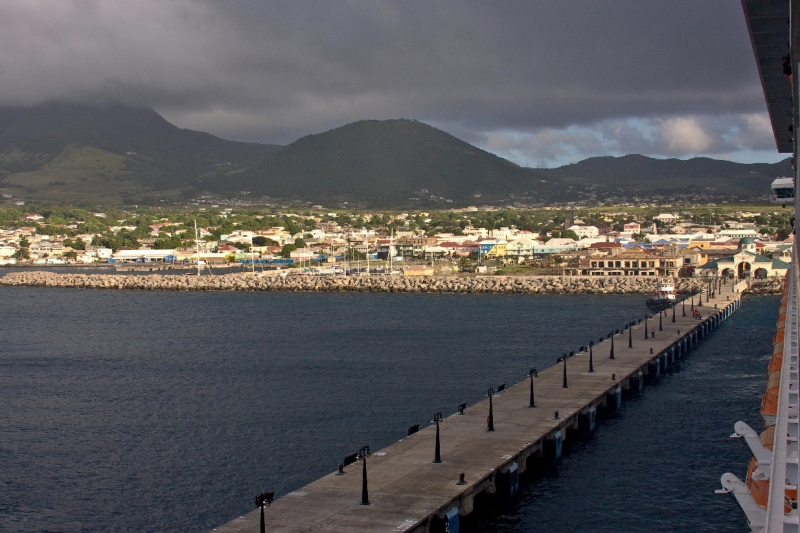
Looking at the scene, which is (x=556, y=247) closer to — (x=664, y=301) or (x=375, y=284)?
(x=375, y=284)

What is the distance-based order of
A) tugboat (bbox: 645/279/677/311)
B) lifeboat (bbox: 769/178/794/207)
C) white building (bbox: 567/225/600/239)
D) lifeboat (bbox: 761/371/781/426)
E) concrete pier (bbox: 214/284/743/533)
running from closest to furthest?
lifeboat (bbox: 761/371/781/426) → concrete pier (bbox: 214/284/743/533) → lifeboat (bbox: 769/178/794/207) → tugboat (bbox: 645/279/677/311) → white building (bbox: 567/225/600/239)

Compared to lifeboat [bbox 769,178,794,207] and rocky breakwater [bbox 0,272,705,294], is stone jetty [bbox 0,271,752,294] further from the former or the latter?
lifeboat [bbox 769,178,794,207]

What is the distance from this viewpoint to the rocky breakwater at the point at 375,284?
79375 millimetres

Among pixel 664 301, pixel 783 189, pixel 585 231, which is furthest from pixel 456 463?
pixel 585 231

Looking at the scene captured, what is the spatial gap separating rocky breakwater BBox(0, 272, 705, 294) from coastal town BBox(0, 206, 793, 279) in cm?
688

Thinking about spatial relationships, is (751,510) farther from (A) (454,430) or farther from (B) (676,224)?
(B) (676,224)

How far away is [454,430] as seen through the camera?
24203 millimetres

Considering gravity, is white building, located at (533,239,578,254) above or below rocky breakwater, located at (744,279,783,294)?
above

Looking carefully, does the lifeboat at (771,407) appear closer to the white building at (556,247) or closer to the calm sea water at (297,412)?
the calm sea water at (297,412)

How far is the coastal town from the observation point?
300 ft

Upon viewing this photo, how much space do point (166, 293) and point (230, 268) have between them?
38.8 metres

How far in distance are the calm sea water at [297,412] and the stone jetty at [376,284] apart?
17.2 m

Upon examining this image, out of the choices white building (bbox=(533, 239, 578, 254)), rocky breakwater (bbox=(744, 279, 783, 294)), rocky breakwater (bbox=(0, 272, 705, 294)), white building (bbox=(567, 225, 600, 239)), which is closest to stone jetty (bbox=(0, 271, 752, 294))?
rocky breakwater (bbox=(0, 272, 705, 294))

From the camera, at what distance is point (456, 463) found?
20.8 meters
